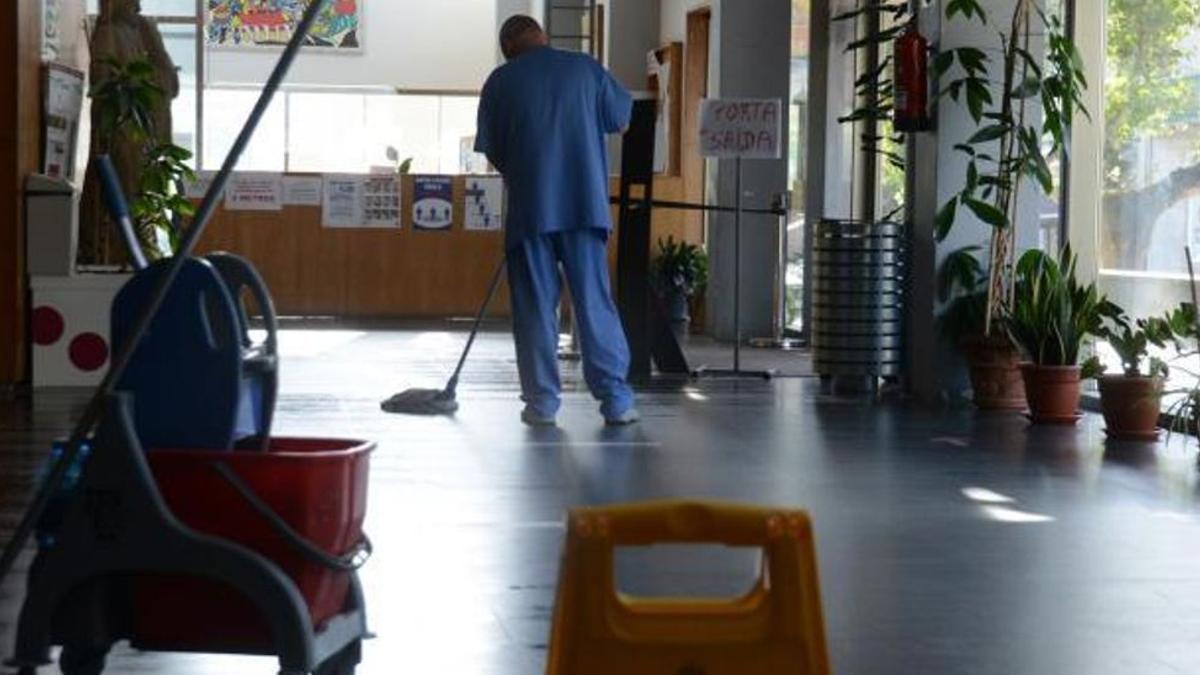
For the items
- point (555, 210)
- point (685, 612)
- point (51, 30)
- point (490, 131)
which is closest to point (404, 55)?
point (51, 30)

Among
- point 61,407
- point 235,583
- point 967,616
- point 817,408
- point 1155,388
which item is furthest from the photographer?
point 817,408

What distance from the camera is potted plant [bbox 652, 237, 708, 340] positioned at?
15672mm

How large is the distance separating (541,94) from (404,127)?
61.0 ft

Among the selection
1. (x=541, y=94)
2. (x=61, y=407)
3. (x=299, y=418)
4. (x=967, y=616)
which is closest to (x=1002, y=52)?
(x=541, y=94)

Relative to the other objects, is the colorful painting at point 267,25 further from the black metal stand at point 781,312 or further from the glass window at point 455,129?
the black metal stand at point 781,312

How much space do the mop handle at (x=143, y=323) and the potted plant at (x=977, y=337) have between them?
6.33 meters

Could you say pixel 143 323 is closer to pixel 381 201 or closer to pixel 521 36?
pixel 521 36

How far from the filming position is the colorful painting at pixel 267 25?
26.9 m

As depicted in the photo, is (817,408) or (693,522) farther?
(817,408)

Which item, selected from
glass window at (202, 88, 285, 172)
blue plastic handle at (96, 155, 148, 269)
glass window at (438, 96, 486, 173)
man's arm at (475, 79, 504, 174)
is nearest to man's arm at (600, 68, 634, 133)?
man's arm at (475, 79, 504, 174)

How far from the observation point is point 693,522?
224 cm

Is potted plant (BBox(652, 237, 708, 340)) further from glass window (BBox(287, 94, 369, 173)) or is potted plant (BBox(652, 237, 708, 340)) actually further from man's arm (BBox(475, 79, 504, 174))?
glass window (BBox(287, 94, 369, 173))

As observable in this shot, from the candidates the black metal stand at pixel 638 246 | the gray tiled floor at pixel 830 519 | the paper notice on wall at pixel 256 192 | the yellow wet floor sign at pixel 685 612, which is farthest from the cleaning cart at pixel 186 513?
the paper notice on wall at pixel 256 192

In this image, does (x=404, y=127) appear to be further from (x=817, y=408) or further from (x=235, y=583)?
(x=235, y=583)
